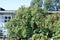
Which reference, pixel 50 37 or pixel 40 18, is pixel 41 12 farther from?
pixel 50 37

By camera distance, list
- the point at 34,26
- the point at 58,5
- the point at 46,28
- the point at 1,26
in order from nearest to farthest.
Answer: the point at 46,28
the point at 34,26
the point at 1,26
the point at 58,5

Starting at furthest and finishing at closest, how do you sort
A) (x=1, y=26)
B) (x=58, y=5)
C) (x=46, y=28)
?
(x=58, y=5), (x=1, y=26), (x=46, y=28)

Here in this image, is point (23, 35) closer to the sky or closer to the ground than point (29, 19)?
closer to the ground

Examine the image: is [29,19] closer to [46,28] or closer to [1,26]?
[46,28]

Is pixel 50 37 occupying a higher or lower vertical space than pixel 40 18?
lower

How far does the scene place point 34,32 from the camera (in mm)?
16281

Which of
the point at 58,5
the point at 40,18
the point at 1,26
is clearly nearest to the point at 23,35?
the point at 40,18

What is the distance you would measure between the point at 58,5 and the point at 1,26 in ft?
62.0

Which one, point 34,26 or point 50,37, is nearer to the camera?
point 50,37

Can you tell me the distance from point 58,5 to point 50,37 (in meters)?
25.3

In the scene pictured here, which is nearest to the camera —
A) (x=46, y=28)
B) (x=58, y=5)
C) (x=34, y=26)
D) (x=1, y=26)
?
(x=46, y=28)

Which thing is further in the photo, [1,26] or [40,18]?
[1,26]

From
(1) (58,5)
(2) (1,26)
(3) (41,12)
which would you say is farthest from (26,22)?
(1) (58,5)

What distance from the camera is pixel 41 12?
17.5m
